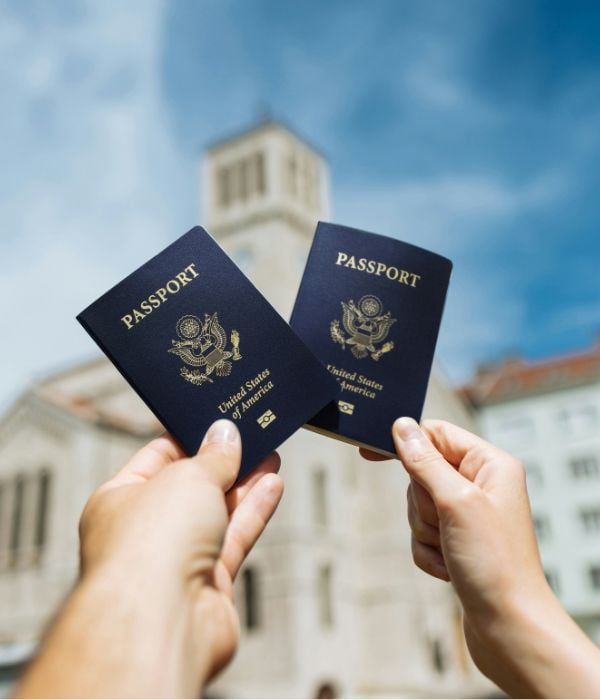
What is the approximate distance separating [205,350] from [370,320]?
0.56 metres

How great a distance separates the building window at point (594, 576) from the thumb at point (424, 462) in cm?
2669

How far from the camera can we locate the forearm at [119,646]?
1.03m

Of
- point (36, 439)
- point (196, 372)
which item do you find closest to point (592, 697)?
point (196, 372)

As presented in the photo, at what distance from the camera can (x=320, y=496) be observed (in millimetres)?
19641

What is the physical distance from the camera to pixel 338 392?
2162 millimetres

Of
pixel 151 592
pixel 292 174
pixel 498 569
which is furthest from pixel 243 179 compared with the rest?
pixel 151 592

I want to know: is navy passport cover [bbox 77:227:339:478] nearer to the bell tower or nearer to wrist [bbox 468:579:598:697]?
wrist [bbox 468:579:598:697]

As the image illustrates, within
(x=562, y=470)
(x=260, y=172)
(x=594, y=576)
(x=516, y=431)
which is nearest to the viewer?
(x=260, y=172)

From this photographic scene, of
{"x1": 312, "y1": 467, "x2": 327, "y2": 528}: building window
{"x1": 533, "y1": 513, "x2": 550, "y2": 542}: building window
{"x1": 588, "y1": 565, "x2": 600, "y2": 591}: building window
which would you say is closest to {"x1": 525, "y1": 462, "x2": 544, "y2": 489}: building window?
{"x1": 533, "y1": 513, "x2": 550, "y2": 542}: building window

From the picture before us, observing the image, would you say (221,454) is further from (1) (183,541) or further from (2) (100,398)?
(2) (100,398)

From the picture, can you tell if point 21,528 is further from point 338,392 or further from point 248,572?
point 338,392

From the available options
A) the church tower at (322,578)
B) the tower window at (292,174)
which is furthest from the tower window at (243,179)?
the tower window at (292,174)

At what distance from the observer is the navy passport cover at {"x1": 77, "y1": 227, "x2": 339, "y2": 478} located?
1943 mm

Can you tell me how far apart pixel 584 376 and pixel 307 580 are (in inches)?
638
